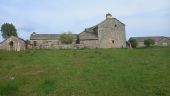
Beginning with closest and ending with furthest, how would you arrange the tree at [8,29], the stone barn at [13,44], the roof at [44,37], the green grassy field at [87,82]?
the green grassy field at [87,82] < the stone barn at [13,44] < the tree at [8,29] < the roof at [44,37]

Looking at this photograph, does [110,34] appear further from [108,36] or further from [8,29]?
[8,29]

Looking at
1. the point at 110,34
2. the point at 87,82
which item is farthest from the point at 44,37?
the point at 87,82

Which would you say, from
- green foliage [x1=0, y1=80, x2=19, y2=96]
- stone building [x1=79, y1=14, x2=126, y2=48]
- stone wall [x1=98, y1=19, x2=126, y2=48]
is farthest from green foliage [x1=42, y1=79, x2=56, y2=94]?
stone wall [x1=98, y1=19, x2=126, y2=48]

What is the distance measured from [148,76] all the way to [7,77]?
939 centimetres

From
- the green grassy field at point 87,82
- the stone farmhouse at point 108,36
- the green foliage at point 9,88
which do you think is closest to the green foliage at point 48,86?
the green grassy field at point 87,82

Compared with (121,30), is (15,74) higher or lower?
lower

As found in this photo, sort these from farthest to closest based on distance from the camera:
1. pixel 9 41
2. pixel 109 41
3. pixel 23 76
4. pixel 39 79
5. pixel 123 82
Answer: pixel 109 41 → pixel 9 41 → pixel 23 76 → pixel 39 79 → pixel 123 82

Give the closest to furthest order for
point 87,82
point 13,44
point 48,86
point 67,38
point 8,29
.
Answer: point 48,86 → point 87,82 → point 13,44 → point 67,38 → point 8,29

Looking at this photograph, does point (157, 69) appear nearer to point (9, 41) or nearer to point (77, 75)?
point (77, 75)

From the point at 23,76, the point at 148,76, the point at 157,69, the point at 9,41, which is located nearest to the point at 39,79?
the point at 23,76

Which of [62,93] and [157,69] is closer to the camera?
[62,93]

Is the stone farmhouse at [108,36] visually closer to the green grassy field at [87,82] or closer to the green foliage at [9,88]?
the green grassy field at [87,82]

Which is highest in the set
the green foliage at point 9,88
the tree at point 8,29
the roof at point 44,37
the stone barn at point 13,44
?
the tree at point 8,29

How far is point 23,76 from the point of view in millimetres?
20203
